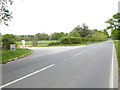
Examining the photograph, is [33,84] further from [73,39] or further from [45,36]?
[45,36]

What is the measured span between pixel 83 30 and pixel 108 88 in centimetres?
7346

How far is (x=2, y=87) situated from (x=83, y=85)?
3.11 metres

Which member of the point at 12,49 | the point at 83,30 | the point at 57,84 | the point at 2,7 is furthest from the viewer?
the point at 83,30

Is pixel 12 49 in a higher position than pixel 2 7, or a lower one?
lower

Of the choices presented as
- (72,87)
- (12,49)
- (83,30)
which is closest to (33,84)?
(72,87)

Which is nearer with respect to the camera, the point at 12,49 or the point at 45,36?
the point at 12,49

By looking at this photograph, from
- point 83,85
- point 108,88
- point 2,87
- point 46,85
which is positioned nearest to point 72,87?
point 83,85

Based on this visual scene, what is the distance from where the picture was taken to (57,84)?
16.2ft

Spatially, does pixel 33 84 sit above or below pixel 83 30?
below

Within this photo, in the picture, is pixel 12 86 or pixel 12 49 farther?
pixel 12 49

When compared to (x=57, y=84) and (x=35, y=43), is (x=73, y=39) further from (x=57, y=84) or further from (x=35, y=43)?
(x=57, y=84)

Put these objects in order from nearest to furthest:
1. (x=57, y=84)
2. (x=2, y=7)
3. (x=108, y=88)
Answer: (x=108, y=88) → (x=57, y=84) → (x=2, y=7)

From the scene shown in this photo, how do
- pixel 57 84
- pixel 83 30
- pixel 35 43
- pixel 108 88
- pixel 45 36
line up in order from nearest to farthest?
pixel 108 88
pixel 57 84
pixel 35 43
pixel 83 30
pixel 45 36

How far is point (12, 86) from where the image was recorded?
4863 millimetres
